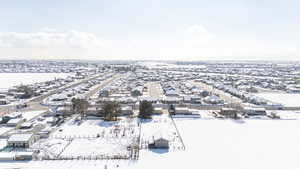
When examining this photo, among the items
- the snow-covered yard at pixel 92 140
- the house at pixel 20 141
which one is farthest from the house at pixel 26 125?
the house at pixel 20 141

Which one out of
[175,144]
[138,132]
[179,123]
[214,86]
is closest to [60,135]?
[138,132]

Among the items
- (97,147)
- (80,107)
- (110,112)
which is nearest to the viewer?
(97,147)

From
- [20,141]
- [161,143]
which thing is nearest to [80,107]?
[20,141]

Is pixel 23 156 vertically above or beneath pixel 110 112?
beneath

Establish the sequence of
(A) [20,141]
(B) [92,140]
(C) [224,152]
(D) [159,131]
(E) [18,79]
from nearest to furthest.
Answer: (C) [224,152]
(A) [20,141]
(B) [92,140]
(D) [159,131]
(E) [18,79]

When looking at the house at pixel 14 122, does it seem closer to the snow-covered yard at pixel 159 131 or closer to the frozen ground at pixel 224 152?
the frozen ground at pixel 224 152

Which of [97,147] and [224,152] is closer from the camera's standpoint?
[224,152]

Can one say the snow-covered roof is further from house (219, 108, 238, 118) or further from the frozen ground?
house (219, 108, 238, 118)

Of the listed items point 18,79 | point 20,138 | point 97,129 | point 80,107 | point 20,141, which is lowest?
point 97,129

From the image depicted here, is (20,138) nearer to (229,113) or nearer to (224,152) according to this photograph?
(224,152)

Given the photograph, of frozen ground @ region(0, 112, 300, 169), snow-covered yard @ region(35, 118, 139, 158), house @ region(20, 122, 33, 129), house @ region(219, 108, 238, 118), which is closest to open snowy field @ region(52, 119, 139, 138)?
snow-covered yard @ region(35, 118, 139, 158)
